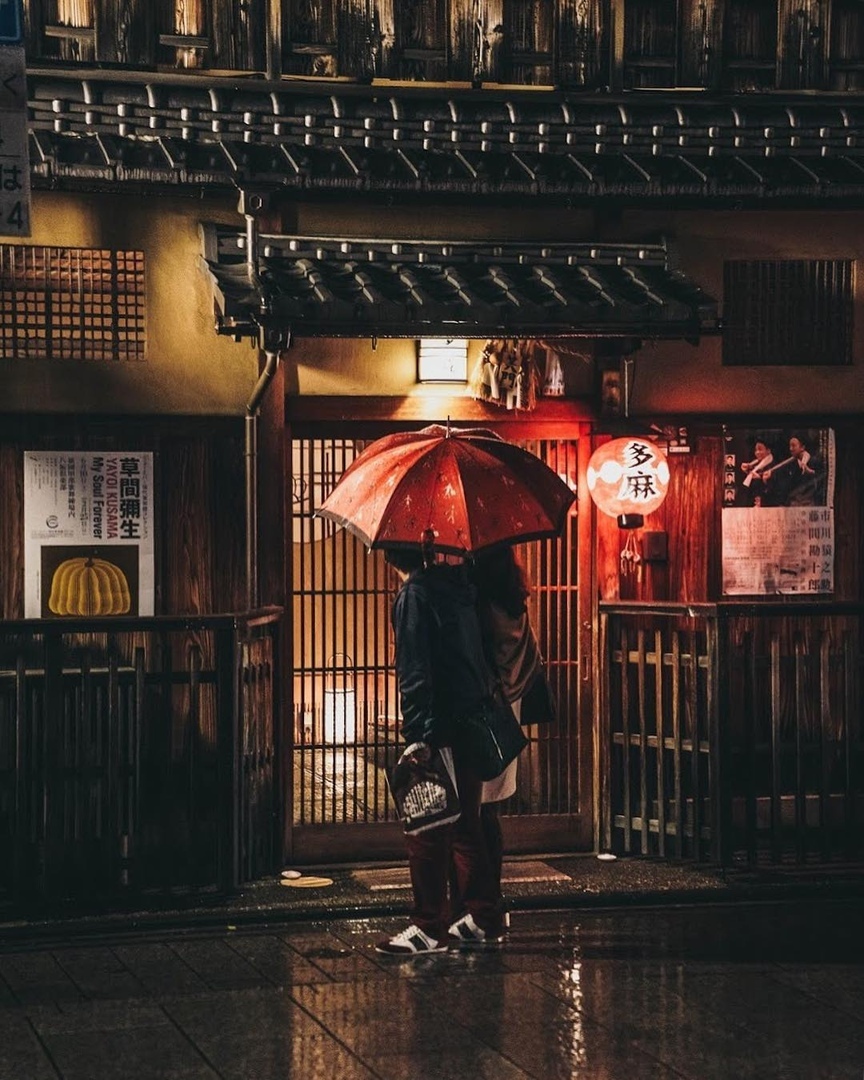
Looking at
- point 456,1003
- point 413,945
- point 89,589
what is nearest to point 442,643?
point 413,945

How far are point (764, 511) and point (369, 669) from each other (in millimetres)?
3582

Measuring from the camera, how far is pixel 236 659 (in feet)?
40.5

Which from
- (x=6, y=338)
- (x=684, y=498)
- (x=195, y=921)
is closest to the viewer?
(x=195, y=921)

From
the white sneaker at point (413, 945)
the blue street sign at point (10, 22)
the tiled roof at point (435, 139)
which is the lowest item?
the white sneaker at point (413, 945)

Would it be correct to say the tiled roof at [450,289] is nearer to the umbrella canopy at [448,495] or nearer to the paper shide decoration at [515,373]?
the paper shide decoration at [515,373]

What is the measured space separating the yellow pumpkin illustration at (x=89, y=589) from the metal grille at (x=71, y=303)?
1653 mm

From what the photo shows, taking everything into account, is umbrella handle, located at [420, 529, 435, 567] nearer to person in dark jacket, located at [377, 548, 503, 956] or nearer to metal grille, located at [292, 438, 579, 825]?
person in dark jacket, located at [377, 548, 503, 956]

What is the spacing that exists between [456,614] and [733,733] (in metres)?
4.30

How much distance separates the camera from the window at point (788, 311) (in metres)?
14.5

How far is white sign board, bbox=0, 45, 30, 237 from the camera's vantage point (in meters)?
9.31

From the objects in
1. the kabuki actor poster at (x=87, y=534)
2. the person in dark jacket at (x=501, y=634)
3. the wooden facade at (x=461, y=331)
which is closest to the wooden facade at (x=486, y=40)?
the wooden facade at (x=461, y=331)

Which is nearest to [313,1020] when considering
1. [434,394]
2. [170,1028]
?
[170,1028]

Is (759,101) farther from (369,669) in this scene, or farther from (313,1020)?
(313,1020)

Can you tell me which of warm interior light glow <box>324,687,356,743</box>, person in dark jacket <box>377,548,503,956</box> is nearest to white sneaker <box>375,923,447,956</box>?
person in dark jacket <box>377,548,503,956</box>
